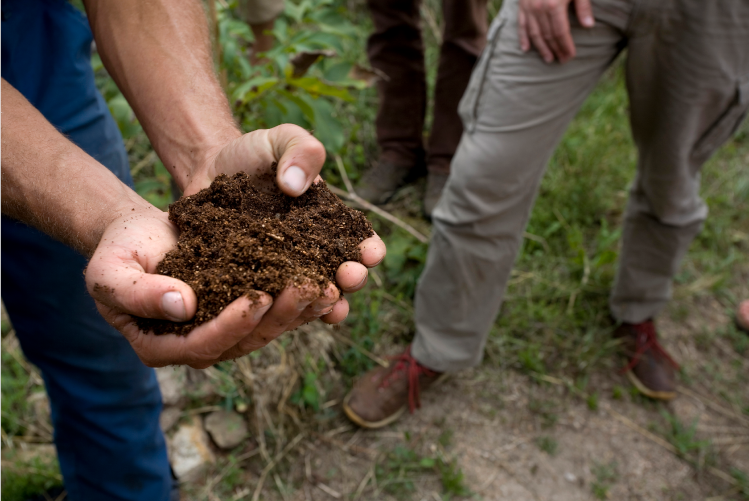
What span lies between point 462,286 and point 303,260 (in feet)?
3.63

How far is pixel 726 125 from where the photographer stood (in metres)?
1.97

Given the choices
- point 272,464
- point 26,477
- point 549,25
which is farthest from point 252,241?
point 26,477

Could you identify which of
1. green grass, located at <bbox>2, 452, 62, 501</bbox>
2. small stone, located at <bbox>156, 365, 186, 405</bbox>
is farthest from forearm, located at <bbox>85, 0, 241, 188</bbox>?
green grass, located at <bbox>2, 452, 62, 501</bbox>

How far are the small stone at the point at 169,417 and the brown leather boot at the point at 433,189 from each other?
1.70 m

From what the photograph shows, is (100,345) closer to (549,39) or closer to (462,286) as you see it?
(462,286)

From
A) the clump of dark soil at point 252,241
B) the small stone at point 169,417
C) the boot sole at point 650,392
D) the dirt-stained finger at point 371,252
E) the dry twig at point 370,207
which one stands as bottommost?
the boot sole at point 650,392

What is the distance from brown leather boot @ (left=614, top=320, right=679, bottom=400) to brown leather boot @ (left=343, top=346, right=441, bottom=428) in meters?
0.99

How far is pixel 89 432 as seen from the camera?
1.69 meters

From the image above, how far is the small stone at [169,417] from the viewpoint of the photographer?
2197mm

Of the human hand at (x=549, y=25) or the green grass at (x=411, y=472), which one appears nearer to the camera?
the human hand at (x=549, y=25)

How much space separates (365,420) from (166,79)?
5.15ft

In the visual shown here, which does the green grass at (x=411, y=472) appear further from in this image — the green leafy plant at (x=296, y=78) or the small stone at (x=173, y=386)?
the green leafy plant at (x=296, y=78)

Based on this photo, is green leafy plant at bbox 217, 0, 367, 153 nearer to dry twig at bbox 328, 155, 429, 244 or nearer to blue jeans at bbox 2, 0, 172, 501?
blue jeans at bbox 2, 0, 172, 501

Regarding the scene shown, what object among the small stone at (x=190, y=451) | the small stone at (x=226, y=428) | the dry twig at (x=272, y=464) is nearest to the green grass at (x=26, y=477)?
the small stone at (x=190, y=451)
